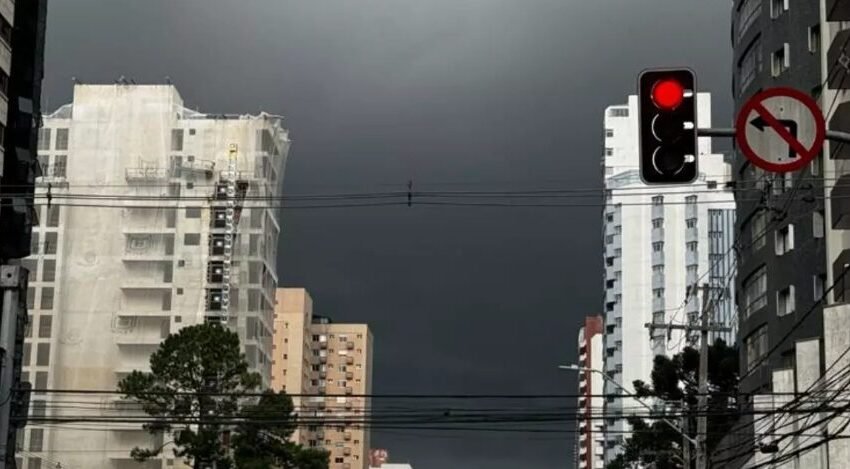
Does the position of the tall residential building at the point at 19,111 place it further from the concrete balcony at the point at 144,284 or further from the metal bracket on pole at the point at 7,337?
the concrete balcony at the point at 144,284

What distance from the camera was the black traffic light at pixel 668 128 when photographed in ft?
46.3

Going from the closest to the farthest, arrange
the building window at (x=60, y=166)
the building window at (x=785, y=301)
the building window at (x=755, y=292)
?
the building window at (x=785, y=301) < the building window at (x=755, y=292) < the building window at (x=60, y=166)

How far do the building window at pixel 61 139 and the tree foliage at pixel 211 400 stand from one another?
4856 cm

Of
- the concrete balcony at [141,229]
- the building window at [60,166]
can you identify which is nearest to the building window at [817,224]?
the concrete balcony at [141,229]

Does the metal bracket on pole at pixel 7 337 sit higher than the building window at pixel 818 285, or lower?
lower

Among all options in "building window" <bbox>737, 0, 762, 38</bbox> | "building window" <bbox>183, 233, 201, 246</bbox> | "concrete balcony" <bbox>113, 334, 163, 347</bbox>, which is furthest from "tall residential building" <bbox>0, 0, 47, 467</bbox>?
"building window" <bbox>183, 233, 201, 246</bbox>

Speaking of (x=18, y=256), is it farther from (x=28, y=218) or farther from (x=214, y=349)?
(x=214, y=349)

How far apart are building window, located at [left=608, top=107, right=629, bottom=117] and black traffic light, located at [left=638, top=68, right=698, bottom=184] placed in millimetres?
157833

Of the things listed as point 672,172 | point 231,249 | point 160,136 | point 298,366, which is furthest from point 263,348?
point 672,172

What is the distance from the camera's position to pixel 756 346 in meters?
60.4

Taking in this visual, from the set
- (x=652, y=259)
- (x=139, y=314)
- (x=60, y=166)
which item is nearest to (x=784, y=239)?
(x=139, y=314)

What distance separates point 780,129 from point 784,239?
Answer: 142 ft

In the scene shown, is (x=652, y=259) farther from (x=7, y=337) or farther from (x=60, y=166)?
(x=7, y=337)

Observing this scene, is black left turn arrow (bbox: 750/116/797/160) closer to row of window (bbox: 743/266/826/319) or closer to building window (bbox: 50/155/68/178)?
row of window (bbox: 743/266/826/319)
